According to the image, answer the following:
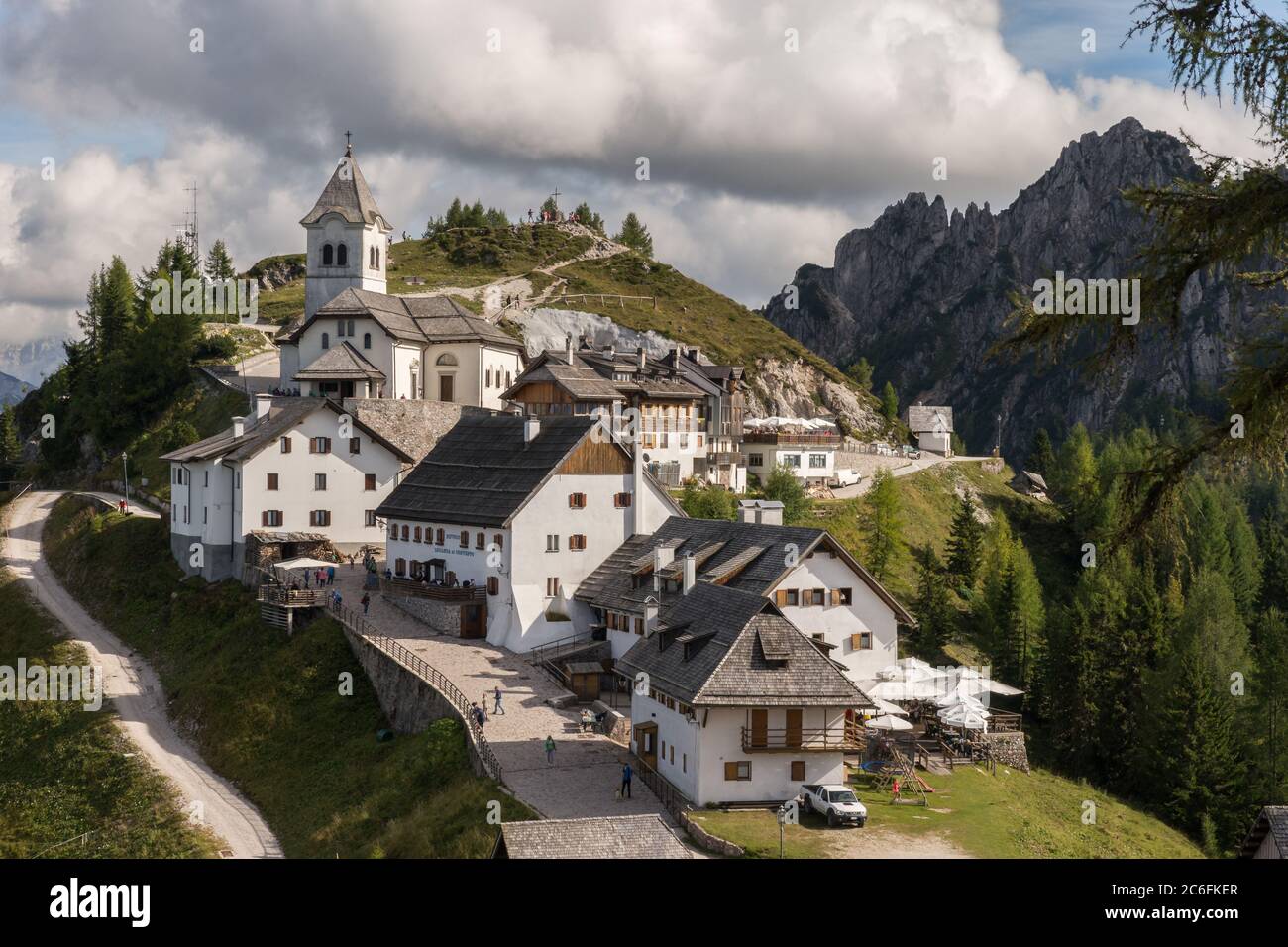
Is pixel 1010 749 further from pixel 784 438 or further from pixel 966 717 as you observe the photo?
pixel 784 438

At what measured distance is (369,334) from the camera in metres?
84.9

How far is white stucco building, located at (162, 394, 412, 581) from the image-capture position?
65812 millimetres

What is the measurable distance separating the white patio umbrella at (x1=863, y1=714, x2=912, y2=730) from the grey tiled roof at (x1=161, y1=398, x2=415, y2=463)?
35.2 meters

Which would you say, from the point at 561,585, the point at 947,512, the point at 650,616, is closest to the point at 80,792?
the point at 561,585

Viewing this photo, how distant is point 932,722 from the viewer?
4909 centimetres

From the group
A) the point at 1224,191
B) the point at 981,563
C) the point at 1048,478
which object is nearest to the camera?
the point at 1224,191

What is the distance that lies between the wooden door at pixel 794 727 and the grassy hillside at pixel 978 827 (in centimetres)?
245

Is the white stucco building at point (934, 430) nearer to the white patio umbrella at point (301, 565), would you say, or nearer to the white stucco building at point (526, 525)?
the white stucco building at point (526, 525)

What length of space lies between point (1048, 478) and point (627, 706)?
101 m

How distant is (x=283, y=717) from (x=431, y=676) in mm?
8186

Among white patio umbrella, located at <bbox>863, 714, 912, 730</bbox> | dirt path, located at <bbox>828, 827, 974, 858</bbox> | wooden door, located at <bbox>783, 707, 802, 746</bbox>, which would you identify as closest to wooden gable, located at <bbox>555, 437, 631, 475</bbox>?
white patio umbrella, located at <bbox>863, 714, 912, 730</bbox>

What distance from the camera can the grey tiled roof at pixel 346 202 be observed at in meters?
96.2
